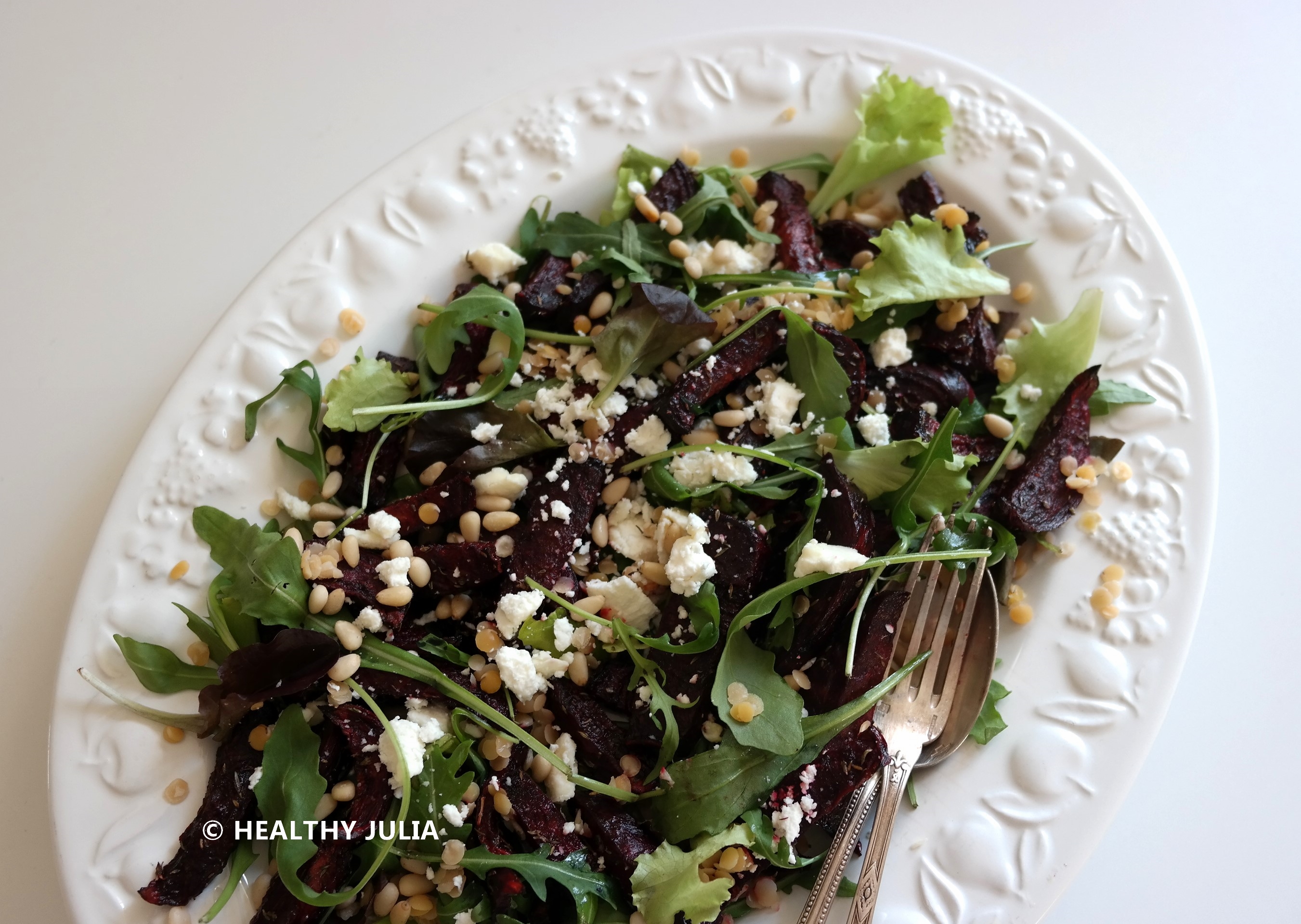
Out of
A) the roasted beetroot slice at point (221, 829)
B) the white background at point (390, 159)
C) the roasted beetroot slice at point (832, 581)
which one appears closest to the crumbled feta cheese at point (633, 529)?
the roasted beetroot slice at point (832, 581)

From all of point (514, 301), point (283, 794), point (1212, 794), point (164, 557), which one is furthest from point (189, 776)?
point (1212, 794)

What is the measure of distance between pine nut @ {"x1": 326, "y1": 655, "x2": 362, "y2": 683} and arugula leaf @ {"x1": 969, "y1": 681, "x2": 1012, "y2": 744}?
4.02 ft

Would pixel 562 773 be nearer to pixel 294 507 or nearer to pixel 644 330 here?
pixel 294 507

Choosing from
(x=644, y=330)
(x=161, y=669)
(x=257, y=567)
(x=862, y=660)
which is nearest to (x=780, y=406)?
(x=644, y=330)

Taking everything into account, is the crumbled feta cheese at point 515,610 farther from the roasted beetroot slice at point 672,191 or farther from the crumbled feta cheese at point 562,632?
the roasted beetroot slice at point 672,191

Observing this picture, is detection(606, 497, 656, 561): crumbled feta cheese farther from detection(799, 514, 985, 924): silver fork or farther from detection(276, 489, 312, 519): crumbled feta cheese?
detection(276, 489, 312, 519): crumbled feta cheese

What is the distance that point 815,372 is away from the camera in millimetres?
1839

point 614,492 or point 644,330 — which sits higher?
point 644,330

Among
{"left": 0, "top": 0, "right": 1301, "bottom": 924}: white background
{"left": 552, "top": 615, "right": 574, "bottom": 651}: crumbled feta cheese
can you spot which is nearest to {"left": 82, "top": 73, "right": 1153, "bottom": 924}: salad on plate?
{"left": 552, "top": 615, "right": 574, "bottom": 651}: crumbled feta cheese

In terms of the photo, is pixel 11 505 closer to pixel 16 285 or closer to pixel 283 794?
pixel 16 285

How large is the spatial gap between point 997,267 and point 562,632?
136 cm

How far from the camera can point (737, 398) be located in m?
1.93

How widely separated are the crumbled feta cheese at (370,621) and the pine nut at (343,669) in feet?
0.22

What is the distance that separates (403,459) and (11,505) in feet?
3.73
